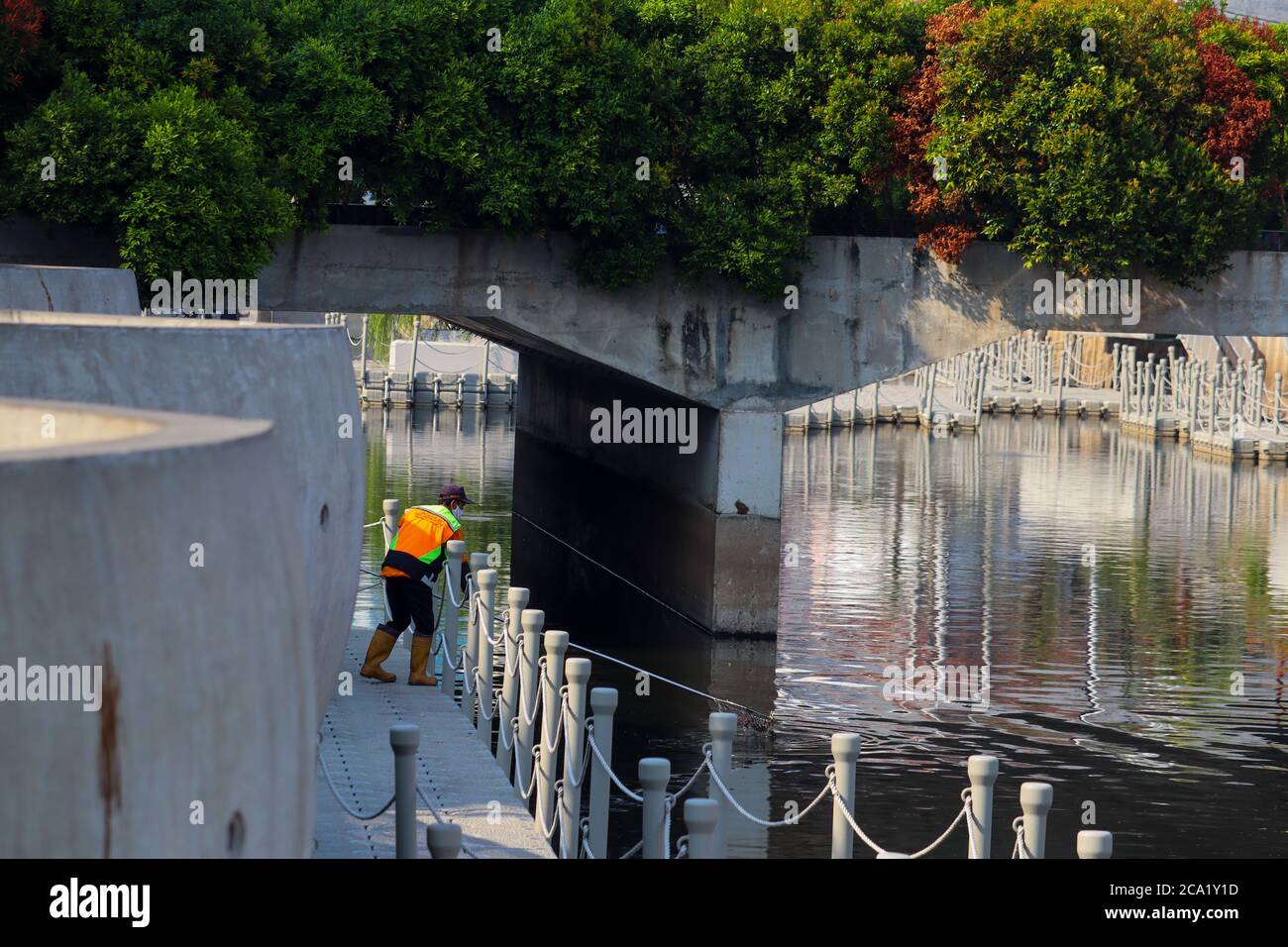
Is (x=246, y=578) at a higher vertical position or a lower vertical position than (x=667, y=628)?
higher

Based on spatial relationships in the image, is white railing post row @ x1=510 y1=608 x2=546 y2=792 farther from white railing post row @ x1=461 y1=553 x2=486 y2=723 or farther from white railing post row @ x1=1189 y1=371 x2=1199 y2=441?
white railing post row @ x1=1189 y1=371 x2=1199 y2=441

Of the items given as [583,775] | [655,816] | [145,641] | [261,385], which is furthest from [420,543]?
[145,641]

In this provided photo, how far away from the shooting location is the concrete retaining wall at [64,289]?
37.8ft

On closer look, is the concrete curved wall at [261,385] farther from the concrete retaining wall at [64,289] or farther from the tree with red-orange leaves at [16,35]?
the tree with red-orange leaves at [16,35]

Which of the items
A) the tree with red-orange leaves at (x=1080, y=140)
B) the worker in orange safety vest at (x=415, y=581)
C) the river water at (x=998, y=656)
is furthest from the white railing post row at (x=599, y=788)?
the tree with red-orange leaves at (x=1080, y=140)

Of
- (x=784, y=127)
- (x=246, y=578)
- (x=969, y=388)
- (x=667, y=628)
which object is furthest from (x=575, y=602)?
(x=969, y=388)

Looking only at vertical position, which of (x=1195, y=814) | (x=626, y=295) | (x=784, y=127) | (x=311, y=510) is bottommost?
(x=1195, y=814)

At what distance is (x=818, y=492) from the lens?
35.1m

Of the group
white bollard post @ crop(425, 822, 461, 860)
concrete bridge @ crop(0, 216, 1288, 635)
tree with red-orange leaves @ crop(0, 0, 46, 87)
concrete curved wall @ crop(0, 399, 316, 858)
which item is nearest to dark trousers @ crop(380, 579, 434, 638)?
white bollard post @ crop(425, 822, 461, 860)

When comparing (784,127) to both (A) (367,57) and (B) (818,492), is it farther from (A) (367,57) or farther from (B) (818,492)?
(B) (818,492)

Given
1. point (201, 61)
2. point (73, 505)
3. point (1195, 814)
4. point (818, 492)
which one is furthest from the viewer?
point (818, 492)

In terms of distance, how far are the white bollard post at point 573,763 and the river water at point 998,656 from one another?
2950 millimetres

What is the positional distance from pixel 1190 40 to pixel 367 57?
367 inches

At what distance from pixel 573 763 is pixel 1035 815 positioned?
2879mm
